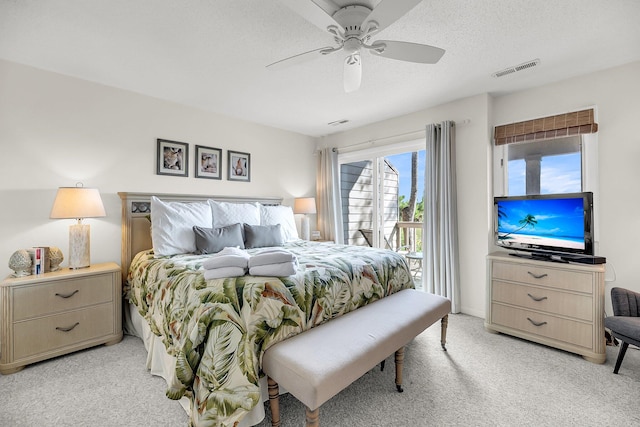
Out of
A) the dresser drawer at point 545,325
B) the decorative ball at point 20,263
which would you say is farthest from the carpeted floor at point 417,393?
the decorative ball at point 20,263

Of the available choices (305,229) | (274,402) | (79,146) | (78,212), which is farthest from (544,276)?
(79,146)

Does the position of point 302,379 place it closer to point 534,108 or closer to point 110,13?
point 110,13

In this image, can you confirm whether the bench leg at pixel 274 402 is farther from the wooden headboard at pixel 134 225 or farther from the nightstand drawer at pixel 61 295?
the wooden headboard at pixel 134 225

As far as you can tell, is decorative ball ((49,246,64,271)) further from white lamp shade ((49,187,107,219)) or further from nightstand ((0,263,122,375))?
white lamp shade ((49,187,107,219))

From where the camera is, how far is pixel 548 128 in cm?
292

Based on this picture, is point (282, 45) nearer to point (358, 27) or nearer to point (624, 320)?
point (358, 27)

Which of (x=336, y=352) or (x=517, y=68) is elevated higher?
(x=517, y=68)

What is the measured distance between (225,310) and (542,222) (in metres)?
2.91

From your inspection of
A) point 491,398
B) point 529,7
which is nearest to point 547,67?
point 529,7

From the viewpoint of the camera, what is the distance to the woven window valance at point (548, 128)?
272cm

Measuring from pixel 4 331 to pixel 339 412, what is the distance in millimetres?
2526

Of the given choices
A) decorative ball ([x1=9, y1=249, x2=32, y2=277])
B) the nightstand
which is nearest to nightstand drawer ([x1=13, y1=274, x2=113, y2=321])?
the nightstand

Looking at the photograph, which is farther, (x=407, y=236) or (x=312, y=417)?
(x=407, y=236)

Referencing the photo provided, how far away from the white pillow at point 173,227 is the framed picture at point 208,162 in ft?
2.64
